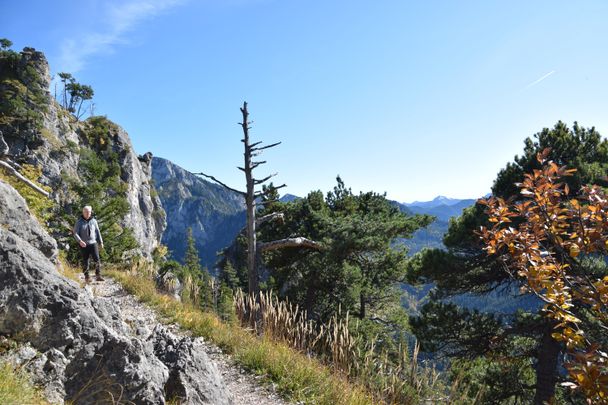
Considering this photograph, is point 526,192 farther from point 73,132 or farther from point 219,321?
point 73,132

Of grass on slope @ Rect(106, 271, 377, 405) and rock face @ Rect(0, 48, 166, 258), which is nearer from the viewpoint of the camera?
grass on slope @ Rect(106, 271, 377, 405)

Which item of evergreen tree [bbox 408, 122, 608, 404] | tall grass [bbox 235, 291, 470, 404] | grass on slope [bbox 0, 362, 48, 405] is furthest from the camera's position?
evergreen tree [bbox 408, 122, 608, 404]

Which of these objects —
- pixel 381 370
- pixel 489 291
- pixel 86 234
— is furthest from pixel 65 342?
pixel 489 291

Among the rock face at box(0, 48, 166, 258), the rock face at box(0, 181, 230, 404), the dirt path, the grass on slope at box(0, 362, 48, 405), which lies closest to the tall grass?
the dirt path

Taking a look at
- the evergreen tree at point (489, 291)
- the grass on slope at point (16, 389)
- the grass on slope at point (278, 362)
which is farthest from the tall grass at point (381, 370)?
the evergreen tree at point (489, 291)

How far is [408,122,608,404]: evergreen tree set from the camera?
10.0 meters

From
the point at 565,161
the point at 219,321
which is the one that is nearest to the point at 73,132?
the point at 219,321

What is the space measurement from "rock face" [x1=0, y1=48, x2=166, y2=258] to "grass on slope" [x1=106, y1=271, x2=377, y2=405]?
113 ft

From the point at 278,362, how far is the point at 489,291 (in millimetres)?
8440

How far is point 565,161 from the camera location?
10.4m

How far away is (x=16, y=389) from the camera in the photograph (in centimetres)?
234

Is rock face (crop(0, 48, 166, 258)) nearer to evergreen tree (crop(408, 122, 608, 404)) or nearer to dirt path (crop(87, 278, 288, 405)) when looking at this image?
dirt path (crop(87, 278, 288, 405))

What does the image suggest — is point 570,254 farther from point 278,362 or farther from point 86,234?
point 86,234

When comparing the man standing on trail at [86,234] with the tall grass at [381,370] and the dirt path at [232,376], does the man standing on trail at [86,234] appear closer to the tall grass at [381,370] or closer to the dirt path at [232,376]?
the dirt path at [232,376]
